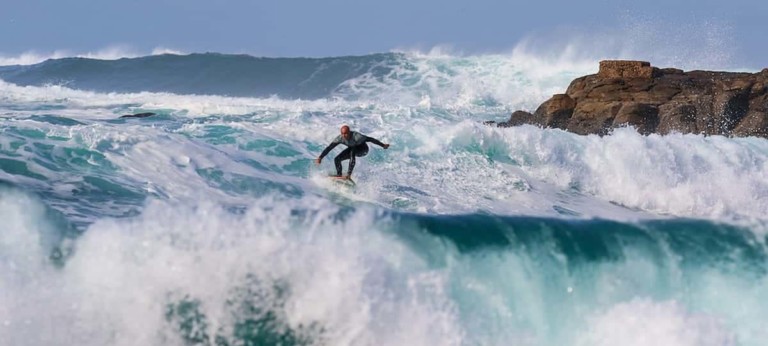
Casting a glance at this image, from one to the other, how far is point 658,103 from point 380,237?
13800 mm

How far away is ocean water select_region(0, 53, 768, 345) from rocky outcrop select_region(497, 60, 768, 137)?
2.30m

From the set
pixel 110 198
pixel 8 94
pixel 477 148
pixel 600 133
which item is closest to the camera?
pixel 110 198

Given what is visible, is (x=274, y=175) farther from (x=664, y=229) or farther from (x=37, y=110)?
(x=37, y=110)

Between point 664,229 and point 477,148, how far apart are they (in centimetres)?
410

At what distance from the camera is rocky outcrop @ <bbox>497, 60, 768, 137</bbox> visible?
19688 millimetres

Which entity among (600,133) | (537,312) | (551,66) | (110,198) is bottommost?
(537,312)

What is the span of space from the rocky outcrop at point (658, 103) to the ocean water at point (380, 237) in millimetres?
2303

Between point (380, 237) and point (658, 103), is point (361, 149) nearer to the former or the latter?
point (380, 237)

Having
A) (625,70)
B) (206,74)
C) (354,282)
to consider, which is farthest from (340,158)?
(206,74)

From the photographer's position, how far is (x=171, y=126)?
15711 mm

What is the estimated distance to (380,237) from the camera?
9156 mm

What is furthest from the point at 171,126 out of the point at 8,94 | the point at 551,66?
the point at 551,66

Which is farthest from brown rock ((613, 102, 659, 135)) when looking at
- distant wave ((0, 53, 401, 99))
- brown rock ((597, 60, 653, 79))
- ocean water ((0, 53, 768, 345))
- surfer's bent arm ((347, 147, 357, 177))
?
distant wave ((0, 53, 401, 99))

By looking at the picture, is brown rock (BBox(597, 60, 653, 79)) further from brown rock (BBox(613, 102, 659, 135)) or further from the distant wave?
the distant wave
